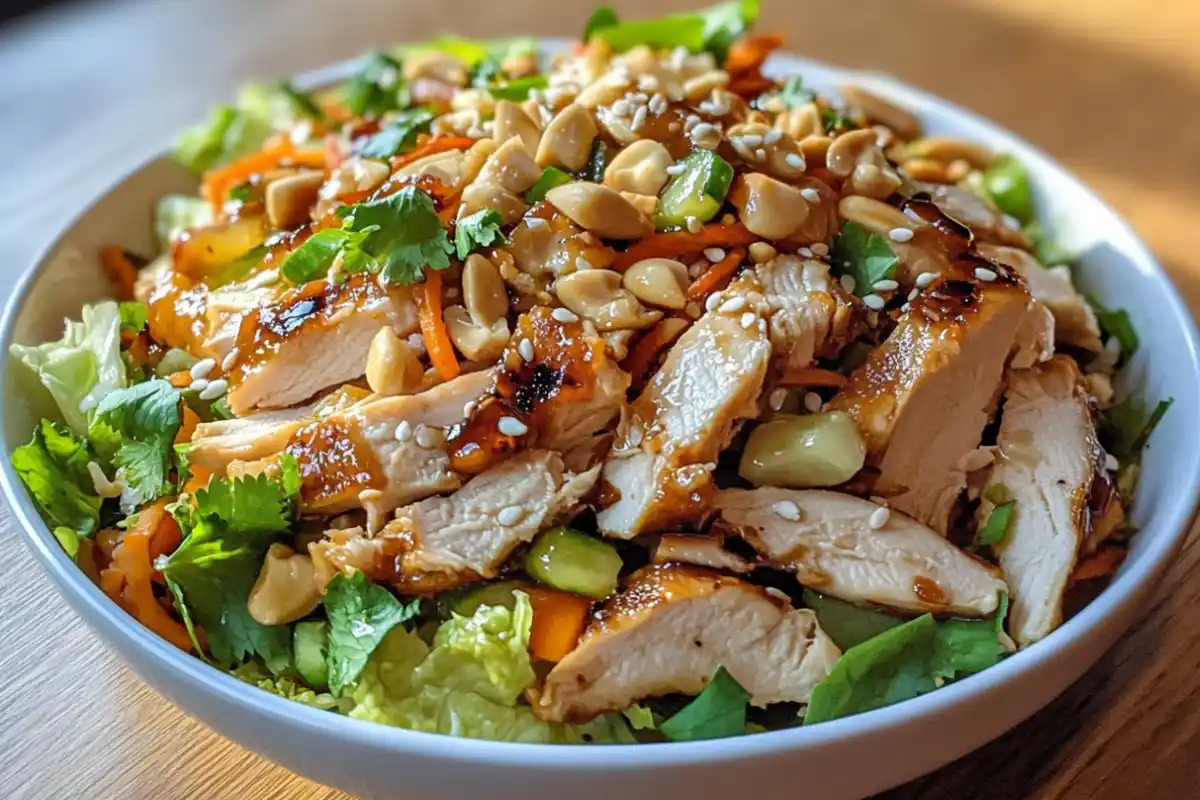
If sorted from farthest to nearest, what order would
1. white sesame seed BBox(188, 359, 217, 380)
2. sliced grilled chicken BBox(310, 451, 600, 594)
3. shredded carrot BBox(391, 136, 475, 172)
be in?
shredded carrot BBox(391, 136, 475, 172)
white sesame seed BBox(188, 359, 217, 380)
sliced grilled chicken BBox(310, 451, 600, 594)

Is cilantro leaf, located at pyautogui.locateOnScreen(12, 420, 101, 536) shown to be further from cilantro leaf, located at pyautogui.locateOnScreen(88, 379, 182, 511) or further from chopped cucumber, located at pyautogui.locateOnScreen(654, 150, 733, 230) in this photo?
chopped cucumber, located at pyautogui.locateOnScreen(654, 150, 733, 230)

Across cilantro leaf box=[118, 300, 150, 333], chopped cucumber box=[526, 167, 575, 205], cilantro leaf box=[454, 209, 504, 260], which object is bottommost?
cilantro leaf box=[118, 300, 150, 333]

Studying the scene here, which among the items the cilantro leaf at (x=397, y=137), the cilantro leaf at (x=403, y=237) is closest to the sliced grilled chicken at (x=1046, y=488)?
the cilantro leaf at (x=403, y=237)

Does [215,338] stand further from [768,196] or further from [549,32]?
[549,32]

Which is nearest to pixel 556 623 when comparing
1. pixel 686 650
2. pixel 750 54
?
pixel 686 650

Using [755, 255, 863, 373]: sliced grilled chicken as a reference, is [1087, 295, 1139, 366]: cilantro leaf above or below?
below

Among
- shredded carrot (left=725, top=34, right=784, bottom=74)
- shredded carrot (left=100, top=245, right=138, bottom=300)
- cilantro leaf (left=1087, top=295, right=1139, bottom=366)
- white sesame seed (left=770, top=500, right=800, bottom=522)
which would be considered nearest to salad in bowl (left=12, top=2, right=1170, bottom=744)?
white sesame seed (left=770, top=500, right=800, bottom=522)

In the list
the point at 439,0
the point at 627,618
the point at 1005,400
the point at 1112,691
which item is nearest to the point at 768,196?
the point at 1005,400
